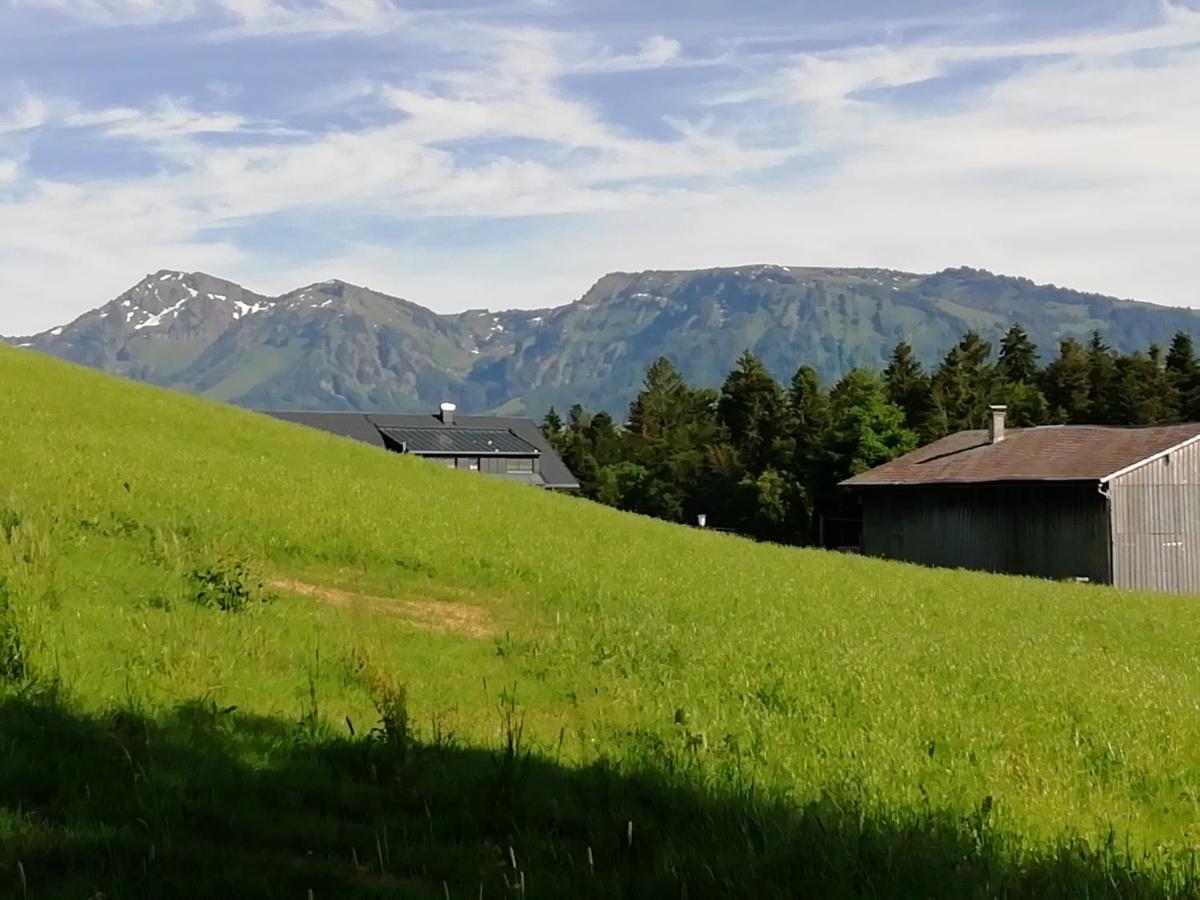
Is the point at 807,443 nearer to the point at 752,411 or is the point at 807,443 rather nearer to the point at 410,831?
the point at 752,411

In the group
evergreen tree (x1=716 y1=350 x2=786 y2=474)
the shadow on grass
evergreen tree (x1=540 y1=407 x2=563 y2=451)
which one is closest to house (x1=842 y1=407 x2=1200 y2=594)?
evergreen tree (x1=716 y1=350 x2=786 y2=474)

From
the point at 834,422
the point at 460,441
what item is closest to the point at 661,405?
the point at 460,441

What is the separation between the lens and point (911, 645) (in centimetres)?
1559

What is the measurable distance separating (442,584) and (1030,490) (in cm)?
3588

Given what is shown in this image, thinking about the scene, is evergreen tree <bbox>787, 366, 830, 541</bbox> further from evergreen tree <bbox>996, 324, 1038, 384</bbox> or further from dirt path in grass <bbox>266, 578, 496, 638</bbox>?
dirt path in grass <bbox>266, 578, 496, 638</bbox>

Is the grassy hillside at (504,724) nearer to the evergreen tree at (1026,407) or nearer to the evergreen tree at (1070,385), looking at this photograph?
the evergreen tree at (1026,407)

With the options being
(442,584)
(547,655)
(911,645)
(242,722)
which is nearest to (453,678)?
(547,655)

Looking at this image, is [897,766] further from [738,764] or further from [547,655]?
[547,655]

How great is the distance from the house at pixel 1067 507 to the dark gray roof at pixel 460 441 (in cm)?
4405

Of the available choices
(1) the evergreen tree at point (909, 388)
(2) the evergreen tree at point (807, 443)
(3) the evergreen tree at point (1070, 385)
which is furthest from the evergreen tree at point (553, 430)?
(3) the evergreen tree at point (1070, 385)

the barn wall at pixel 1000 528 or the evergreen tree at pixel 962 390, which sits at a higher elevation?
the evergreen tree at pixel 962 390

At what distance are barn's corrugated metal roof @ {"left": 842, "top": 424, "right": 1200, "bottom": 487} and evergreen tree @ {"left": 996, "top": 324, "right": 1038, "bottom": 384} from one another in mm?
44547

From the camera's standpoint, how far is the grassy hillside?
604 centimetres

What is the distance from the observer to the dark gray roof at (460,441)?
91.2 meters
